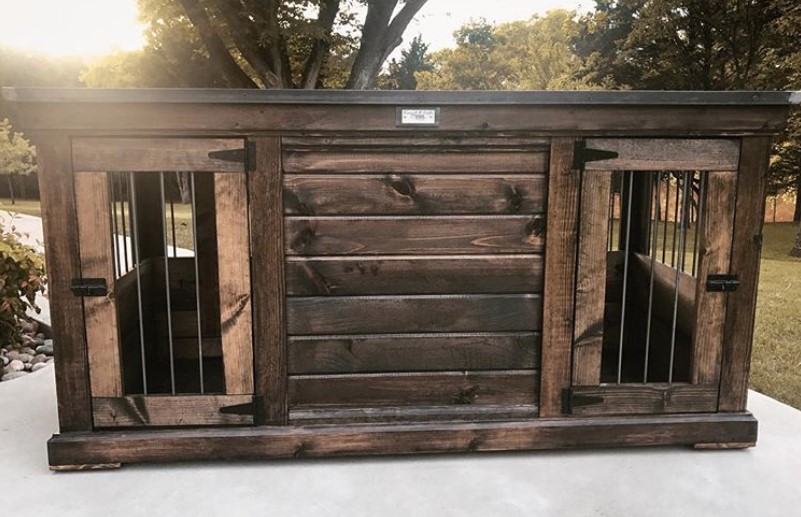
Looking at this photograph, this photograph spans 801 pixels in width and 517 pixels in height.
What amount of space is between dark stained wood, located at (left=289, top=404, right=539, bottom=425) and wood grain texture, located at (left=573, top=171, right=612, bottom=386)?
0.32 m

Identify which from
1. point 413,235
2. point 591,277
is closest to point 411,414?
point 413,235

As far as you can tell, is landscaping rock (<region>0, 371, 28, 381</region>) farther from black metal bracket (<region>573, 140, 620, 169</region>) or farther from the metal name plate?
black metal bracket (<region>573, 140, 620, 169</region>)

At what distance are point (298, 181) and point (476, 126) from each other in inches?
31.2

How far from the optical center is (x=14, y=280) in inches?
166

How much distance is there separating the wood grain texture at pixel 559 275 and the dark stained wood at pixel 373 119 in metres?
0.16

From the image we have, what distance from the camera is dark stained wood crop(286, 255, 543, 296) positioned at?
278 cm

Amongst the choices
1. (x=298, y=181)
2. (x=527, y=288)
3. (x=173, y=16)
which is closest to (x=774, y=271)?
(x=527, y=288)

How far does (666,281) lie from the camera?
11.3 ft

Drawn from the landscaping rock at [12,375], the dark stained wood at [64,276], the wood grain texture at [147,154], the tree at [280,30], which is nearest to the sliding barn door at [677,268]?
the wood grain texture at [147,154]

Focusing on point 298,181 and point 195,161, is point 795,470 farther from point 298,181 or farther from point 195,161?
point 195,161

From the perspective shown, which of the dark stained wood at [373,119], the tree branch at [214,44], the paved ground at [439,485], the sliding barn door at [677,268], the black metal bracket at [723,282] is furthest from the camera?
the tree branch at [214,44]

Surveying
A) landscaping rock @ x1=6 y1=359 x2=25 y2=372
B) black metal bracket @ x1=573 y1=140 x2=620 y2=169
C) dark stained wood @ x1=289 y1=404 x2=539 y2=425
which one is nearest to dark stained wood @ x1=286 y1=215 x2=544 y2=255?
black metal bracket @ x1=573 y1=140 x2=620 y2=169

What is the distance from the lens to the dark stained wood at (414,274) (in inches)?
109

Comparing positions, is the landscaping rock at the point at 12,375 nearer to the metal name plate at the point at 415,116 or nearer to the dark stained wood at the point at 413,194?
the dark stained wood at the point at 413,194
